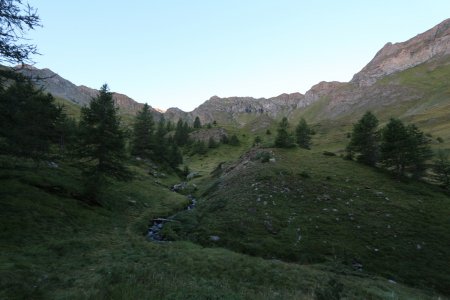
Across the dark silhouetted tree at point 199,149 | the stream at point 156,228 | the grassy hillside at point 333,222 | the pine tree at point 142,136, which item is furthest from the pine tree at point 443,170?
the dark silhouetted tree at point 199,149

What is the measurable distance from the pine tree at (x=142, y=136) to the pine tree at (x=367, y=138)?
4605cm

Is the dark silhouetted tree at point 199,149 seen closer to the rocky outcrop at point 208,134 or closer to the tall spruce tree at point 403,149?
the rocky outcrop at point 208,134

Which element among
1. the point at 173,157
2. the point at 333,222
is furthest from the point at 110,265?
the point at 173,157

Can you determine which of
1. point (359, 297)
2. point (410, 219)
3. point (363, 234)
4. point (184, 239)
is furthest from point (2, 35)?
point (410, 219)

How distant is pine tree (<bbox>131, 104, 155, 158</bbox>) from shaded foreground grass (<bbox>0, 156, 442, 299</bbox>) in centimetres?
4103

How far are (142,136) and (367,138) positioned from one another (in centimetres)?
5048

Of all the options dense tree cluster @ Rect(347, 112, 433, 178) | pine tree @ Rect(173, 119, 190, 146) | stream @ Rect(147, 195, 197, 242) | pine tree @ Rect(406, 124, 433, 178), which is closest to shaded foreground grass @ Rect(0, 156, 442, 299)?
stream @ Rect(147, 195, 197, 242)

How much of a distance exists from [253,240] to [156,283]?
15.4m

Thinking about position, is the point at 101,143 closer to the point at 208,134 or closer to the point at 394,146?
the point at 394,146

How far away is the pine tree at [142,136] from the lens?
231 feet

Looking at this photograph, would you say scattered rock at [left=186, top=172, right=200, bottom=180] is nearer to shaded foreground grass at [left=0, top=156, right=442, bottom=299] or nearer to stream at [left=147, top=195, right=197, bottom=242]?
stream at [left=147, top=195, right=197, bottom=242]

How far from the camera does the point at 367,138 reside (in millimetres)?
51281

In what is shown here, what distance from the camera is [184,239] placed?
998 inches

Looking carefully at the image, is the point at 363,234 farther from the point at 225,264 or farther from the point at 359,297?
the point at 225,264
